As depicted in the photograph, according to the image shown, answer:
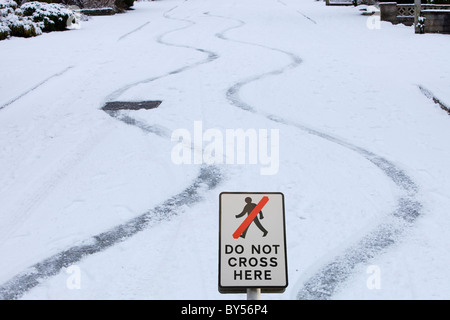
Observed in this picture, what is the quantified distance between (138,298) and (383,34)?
13382 millimetres

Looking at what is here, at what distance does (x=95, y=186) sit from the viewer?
196 inches

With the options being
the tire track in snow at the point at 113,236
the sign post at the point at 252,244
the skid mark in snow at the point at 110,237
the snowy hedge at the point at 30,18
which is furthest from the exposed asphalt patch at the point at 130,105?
the snowy hedge at the point at 30,18

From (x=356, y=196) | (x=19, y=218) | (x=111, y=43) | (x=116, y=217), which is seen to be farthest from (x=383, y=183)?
(x=111, y=43)

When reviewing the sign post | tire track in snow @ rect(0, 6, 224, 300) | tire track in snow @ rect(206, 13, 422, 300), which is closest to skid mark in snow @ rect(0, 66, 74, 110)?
tire track in snow @ rect(0, 6, 224, 300)

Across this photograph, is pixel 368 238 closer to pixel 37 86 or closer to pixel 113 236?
pixel 113 236

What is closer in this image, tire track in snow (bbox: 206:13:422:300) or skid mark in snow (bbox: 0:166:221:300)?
tire track in snow (bbox: 206:13:422:300)

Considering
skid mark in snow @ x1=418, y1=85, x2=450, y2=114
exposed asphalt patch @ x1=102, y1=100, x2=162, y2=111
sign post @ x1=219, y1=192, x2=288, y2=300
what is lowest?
skid mark in snow @ x1=418, y1=85, x2=450, y2=114

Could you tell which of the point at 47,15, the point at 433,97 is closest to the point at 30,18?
the point at 47,15

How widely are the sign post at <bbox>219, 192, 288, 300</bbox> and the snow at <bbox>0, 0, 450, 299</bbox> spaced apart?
144cm

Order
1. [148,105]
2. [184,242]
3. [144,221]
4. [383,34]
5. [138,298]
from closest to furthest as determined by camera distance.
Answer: [138,298], [184,242], [144,221], [148,105], [383,34]

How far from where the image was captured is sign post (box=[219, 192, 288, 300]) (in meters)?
1.87

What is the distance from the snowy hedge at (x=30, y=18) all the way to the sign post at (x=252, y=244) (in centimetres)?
1560

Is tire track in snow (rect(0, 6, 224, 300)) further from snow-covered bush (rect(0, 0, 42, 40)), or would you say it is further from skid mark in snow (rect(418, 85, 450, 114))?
snow-covered bush (rect(0, 0, 42, 40))

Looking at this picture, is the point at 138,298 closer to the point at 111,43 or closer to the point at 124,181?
the point at 124,181
